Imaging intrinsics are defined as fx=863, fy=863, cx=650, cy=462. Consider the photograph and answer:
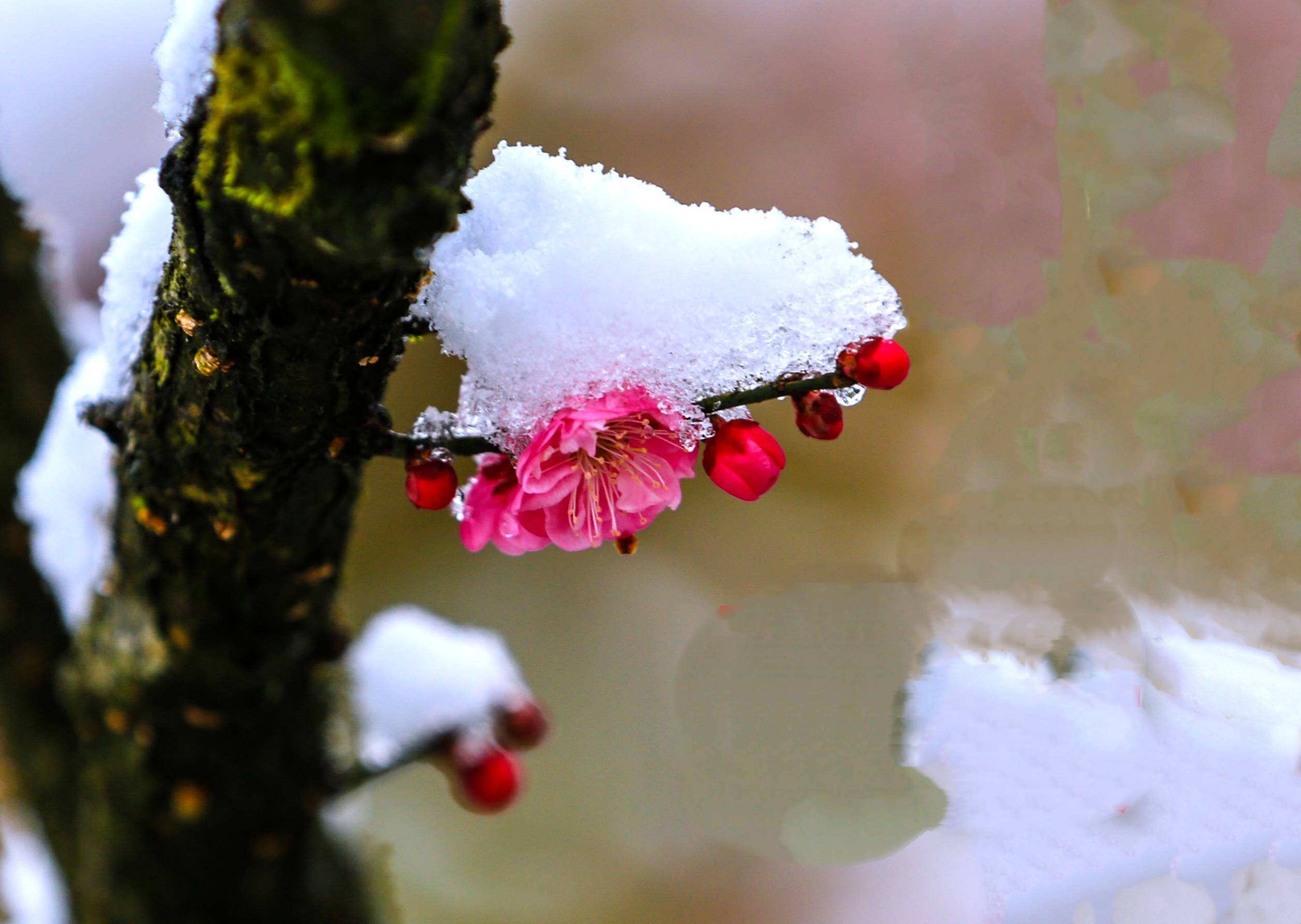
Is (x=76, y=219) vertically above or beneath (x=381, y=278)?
above

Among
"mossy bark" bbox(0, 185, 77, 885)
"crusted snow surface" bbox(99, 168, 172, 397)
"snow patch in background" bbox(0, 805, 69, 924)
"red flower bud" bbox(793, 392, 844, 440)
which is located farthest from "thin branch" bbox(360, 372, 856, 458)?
"snow patch in background" bbox(0, 805, 69, 924)

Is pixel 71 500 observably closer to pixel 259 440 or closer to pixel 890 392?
pixel 259 440

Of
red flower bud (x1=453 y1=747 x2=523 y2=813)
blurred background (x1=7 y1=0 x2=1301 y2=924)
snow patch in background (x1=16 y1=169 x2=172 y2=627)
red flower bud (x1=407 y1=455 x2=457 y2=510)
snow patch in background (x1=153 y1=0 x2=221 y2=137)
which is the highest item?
blurred background (x1=7 y1=0 x2=1301 y2=924)

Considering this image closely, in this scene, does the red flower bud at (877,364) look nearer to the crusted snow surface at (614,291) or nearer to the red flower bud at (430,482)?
the crusted snow surface at (614,291)

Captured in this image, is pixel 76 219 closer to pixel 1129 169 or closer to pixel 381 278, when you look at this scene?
pixel 381 278

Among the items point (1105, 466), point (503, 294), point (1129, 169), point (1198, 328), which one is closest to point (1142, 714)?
point (1105, 466)

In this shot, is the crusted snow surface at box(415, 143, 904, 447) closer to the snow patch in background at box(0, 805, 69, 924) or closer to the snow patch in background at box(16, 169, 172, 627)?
the snow patch in background at box(16, 169, 172, 627)
